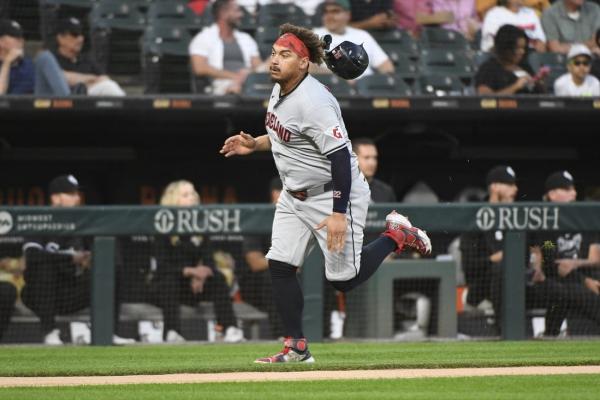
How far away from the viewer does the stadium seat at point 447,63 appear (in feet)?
38.4

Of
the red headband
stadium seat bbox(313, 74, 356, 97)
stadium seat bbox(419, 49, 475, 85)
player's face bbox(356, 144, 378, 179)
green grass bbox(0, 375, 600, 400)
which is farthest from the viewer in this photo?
stadium seat bbox(419, 49, 475, 85)

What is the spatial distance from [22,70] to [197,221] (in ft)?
8.66

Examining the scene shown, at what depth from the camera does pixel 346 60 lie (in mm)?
6422

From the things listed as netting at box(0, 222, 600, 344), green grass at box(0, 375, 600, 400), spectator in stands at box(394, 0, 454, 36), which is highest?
spectator in stands at box(394, 0, 454, 36)

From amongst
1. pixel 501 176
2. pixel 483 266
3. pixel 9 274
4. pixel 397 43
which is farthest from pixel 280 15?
pixel 9 274

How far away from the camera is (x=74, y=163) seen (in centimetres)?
1166

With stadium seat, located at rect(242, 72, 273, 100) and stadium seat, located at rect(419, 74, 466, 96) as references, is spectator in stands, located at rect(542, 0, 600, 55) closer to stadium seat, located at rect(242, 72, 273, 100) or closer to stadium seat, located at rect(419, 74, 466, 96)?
stadium seat, located at rect(419, 74, 466, 96)

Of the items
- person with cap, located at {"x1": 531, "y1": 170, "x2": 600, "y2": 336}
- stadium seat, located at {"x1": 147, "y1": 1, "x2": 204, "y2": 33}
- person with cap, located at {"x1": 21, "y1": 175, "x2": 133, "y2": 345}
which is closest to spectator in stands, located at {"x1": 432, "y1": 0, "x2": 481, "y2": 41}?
stadium seat, located at {"x1": 147, "y1": 1, "x2": 204, "y2": 33}

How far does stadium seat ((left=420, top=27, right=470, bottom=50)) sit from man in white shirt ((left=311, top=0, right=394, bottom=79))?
871 millimetres

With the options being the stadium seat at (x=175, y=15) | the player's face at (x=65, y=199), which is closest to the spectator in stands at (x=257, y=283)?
the player's face at (x=65, y=199)

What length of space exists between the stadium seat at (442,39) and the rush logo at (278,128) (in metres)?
6.25

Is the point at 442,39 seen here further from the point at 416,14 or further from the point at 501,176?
the point at 501,176

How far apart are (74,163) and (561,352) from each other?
5.72 metres

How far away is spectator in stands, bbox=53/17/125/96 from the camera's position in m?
10.7
